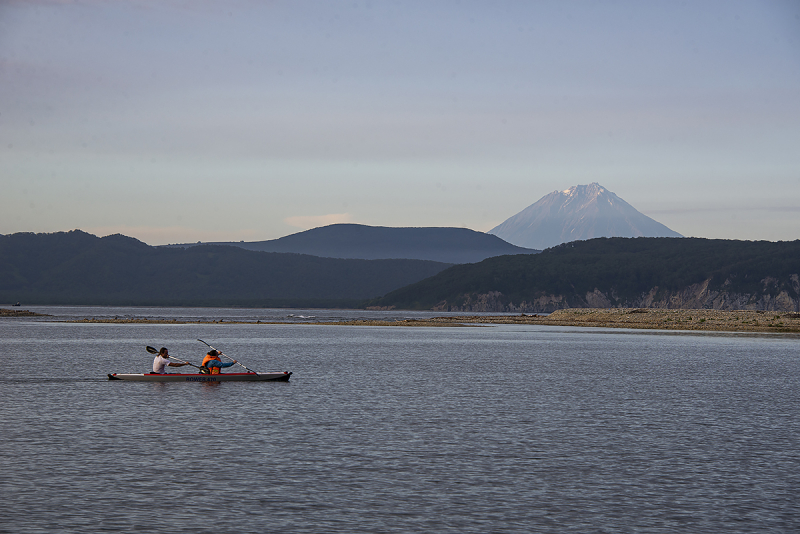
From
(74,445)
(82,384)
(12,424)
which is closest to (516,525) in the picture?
(74,445)

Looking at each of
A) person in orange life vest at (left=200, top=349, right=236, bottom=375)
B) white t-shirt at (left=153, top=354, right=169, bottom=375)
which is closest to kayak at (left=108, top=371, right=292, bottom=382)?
white t-shirt at (left=153, top=354, right=169, bottom=375)

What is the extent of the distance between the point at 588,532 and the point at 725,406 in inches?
1250

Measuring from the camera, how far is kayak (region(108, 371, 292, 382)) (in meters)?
60.6

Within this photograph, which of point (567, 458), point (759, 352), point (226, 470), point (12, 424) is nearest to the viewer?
point (226, 470)

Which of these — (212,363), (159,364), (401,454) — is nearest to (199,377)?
(212,363)

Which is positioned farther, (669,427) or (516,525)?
(669,427)

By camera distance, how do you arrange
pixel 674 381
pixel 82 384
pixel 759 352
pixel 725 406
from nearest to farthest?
1. pixel 725 406
2. pixel 82 384
3. pixel 674 381
4. pixel 759 352

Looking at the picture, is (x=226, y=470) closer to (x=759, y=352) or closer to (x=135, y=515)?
(x=135, y=515)

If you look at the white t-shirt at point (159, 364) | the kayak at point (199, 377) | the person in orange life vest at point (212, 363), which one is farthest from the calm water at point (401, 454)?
the person in orange life vest at point (212, 363)

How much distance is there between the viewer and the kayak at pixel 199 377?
2384 inches

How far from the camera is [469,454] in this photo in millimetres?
33625

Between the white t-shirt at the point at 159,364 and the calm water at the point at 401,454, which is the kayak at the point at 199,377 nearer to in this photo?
the white t-shirt at the point at 159,364

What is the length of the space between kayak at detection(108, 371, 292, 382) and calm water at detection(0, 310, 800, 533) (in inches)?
24.0

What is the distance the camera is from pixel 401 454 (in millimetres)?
33469
